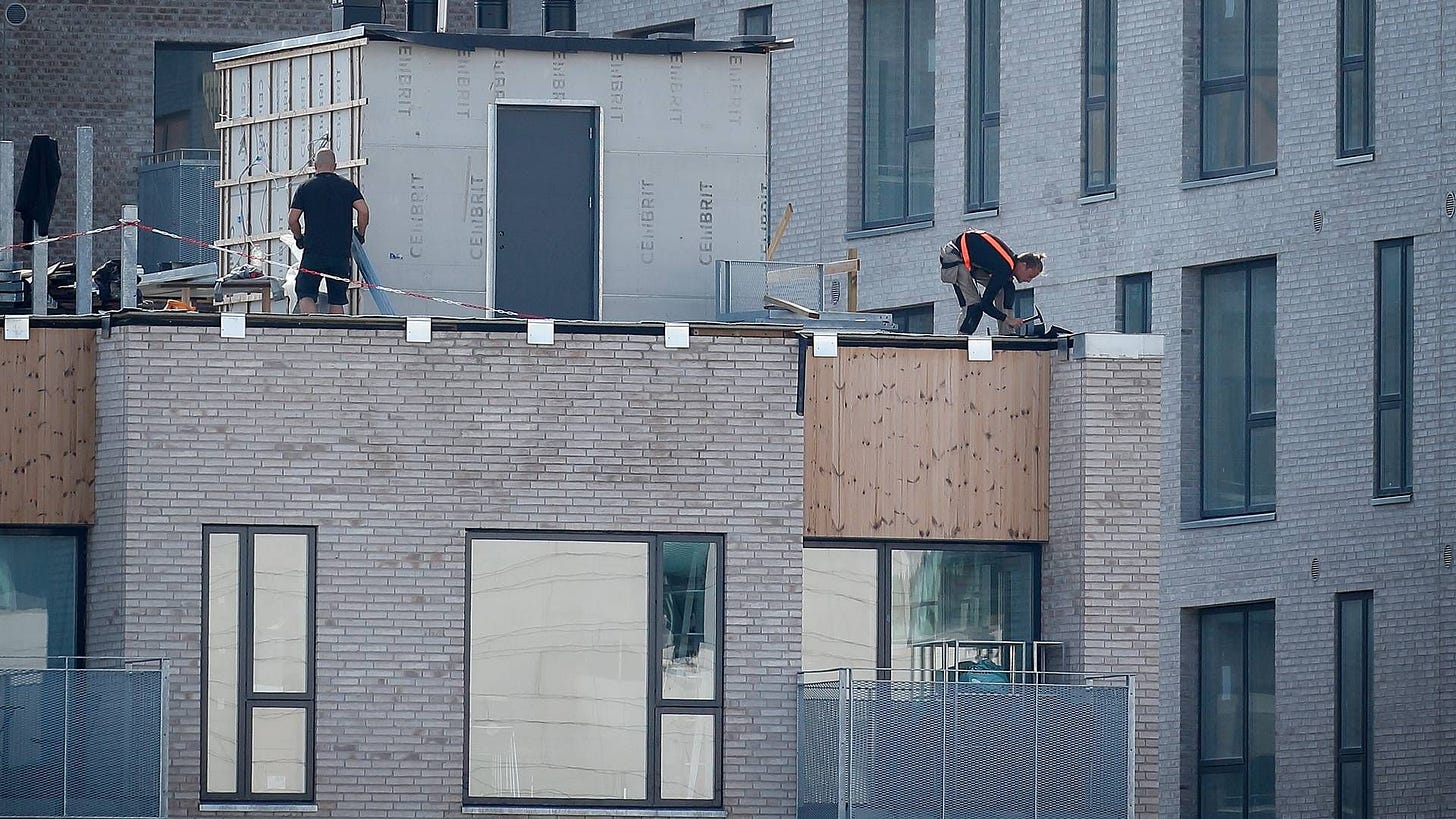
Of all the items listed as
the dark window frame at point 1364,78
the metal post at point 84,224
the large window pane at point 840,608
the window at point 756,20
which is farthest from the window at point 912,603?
the window at point 756,20

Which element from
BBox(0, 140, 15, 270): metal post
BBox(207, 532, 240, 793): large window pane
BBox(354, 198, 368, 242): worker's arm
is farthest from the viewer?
BBox(0, 140, 15, 270): metal post

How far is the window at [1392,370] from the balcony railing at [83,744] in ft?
57.2

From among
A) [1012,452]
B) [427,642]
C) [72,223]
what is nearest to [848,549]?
[1012,452]

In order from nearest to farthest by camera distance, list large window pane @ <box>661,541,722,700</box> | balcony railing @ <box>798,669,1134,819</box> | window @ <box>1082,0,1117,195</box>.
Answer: balcony railing @ <box>798,669,1134,819</box> < large window pane @ <box>661,541,722,700</box> < window @ <box>1082,0,1117,195</box>

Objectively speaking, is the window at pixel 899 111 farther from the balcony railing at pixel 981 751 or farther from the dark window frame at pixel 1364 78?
the balcony railing at pixel 981 751

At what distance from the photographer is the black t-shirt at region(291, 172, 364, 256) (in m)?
28.3

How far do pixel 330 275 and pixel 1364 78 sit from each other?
15193mm

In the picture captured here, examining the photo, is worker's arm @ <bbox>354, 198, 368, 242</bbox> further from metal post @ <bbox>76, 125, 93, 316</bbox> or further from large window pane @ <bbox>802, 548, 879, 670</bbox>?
large window pane @ <bbox>802, 548, 879, 670</bbox>

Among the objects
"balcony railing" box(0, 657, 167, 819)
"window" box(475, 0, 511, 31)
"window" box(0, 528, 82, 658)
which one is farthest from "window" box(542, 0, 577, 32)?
"balcony railing" box(0, 657, 167, 819)

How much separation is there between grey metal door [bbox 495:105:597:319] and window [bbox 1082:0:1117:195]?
12740 mm

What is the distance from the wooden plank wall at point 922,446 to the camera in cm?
2680

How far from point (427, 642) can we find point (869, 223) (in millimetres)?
20305

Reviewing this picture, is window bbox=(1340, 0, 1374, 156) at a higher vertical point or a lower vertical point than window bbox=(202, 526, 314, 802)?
higher

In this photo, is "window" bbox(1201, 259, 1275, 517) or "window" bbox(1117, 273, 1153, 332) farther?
"window" bbox(1117, 273, 1153, 332)
